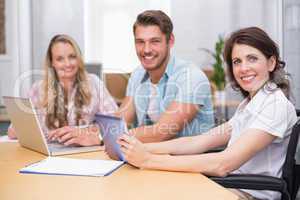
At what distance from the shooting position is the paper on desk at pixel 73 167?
1.49 meters

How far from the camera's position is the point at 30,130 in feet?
6.15

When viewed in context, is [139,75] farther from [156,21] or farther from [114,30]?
[114,30]

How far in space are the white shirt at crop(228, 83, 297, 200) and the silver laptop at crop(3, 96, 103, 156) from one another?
28.4 inches

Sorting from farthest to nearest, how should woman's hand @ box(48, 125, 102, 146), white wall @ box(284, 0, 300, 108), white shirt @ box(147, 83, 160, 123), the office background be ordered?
the office background, white wall @ box(284, 0, 300, 108), white shirt @ box(147, 83, 160, 123), woman's hand @ box(48, 125, 102, 146)

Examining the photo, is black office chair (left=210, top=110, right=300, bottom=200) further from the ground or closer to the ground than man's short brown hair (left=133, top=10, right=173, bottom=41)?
closer to the ground

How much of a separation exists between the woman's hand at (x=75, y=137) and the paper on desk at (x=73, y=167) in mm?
280

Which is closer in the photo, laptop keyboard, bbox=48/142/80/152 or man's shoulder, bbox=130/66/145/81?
laptop keyboard, bbox=48/142/80/152

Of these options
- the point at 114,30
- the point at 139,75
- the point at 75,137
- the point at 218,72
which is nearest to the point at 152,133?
the point at 75,137

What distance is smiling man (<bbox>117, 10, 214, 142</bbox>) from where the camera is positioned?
2211 mm

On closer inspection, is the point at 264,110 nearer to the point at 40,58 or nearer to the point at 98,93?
the point at 98,93

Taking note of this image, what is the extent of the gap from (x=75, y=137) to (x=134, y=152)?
60 centimetres

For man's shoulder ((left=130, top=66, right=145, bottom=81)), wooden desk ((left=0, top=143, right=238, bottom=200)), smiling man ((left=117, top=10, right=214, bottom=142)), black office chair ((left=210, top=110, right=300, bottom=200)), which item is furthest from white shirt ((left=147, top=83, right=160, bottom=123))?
black office chair ((left=210, top=110, right=300, bottom=200))

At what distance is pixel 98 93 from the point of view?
270cm

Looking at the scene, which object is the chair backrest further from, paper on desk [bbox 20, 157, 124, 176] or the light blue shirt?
the light blue shirt
